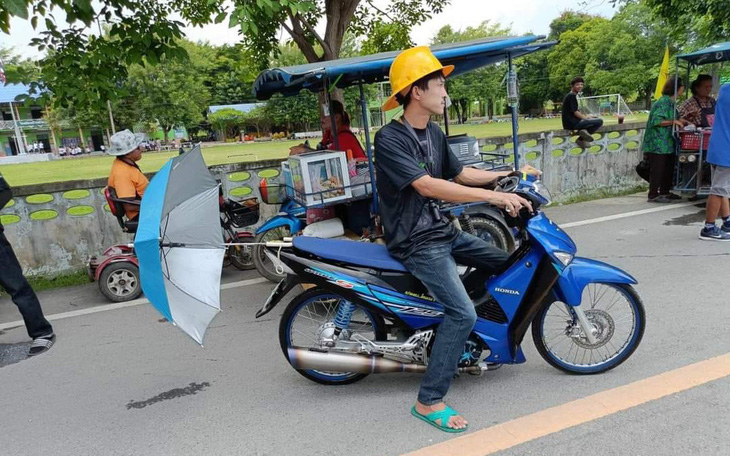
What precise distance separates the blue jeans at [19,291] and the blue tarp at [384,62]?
2662mm

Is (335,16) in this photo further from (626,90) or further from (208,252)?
(626,90)

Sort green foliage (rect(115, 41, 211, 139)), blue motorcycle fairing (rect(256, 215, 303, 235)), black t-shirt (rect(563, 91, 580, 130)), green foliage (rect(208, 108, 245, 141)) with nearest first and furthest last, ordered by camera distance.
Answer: blue motorcycle fairing (rect(256, 215, 303, 235)), black t-shirt (rect(563, 91, 580, 130)), green foliage (rect(115, 41, 211, 139)), green foliage (rect(208, 108, 245, 141))

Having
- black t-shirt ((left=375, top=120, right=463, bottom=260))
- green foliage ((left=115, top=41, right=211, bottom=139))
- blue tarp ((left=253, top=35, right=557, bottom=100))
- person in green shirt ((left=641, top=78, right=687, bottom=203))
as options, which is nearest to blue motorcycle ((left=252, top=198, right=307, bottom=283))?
blue tarp ((left=253, top=35, right=557, bottom=100))

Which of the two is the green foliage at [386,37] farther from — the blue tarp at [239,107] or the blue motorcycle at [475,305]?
the blue tarp at [239,107]

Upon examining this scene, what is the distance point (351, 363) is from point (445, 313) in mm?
643

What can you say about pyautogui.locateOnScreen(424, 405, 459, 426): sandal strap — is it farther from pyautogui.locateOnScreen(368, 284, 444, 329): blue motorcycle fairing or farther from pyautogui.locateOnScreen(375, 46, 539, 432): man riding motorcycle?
pyautogui.locateOnScreen(368, 284, 444, 329): blue motorcycle fairing

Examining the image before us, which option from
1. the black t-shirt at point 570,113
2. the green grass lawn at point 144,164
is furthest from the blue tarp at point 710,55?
the green grass lawn at point 144,164

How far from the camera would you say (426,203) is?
2.57 metres

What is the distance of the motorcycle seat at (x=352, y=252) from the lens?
266cm

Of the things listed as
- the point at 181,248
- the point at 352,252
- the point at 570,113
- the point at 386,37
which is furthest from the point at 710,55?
the point at 181,248

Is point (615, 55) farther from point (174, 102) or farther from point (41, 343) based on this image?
point (41, 343)

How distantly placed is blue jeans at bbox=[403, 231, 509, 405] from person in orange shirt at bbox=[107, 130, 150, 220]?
356 centimetres

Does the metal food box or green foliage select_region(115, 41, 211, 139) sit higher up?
green foliage select_region(115, 41, 211, 139)

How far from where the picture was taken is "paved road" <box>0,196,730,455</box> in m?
2.46
